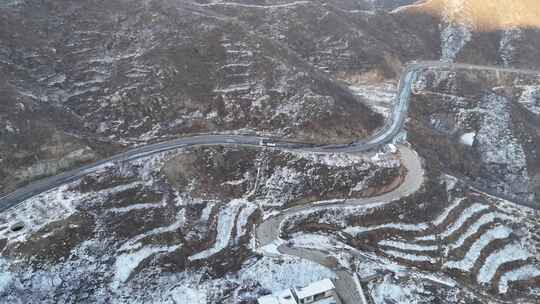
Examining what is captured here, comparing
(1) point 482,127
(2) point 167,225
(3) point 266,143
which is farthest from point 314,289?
(1) point 482,127

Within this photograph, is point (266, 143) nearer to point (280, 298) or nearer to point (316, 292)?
point (316, 292)

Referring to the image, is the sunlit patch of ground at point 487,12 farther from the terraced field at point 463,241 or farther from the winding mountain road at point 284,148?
the terraced field at point 463,241

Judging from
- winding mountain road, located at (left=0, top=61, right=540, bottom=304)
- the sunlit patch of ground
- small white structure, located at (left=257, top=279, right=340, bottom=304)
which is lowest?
small white structure, located at (left=257, top=279, right=340, bottom=304)

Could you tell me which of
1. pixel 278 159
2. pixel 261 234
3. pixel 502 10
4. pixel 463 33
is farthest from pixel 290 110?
pixel 502 10

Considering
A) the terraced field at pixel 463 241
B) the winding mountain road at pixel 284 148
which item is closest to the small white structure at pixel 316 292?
the winding mountain road at pixel 284 148

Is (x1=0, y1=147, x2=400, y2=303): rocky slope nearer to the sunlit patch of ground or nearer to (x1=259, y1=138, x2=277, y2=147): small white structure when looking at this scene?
(x1=259, y1=138, x2=277, y2=147): small white structure

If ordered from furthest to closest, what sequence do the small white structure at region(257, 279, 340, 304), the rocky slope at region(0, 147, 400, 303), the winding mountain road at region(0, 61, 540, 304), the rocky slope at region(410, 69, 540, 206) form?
the rocky slope at region(410, 69, 540, 206) → the winding mountain road at region(0, 61, 540, 304) → the rocky slope at region(0, 147, 400, 303) → the small white structure at region(257, 279, 340, 304)

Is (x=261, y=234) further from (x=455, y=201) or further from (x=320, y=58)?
(x=320, y=58)

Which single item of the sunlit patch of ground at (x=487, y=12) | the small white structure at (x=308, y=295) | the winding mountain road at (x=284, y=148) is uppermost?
the sunlit patch of ground at (x=487, y=12)

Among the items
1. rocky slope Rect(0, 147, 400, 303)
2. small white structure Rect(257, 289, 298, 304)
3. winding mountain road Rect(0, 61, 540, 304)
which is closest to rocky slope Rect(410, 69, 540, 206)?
winding mountain road Rect(0, 61, 540, 304)
